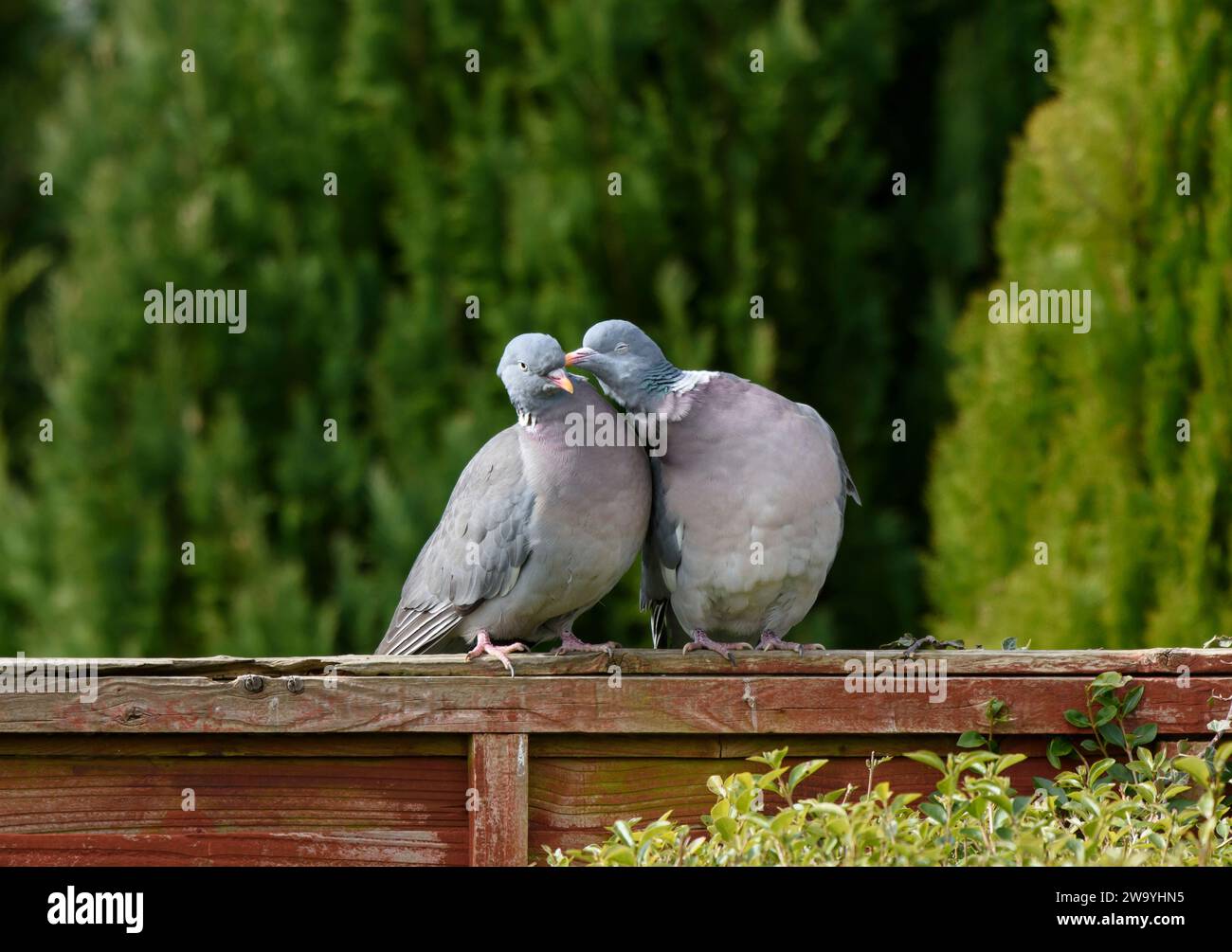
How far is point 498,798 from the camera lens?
2242 millimetres

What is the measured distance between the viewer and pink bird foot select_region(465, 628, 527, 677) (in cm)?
231

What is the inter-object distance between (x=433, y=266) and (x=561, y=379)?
2.47 metres

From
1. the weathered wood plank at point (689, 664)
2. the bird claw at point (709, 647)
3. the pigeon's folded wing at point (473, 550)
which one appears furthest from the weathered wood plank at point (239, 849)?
the pigeon's folded wing at point (473, 550)

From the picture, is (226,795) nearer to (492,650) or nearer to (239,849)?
(239,849)

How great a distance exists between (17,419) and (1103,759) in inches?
201

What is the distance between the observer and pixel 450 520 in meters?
2.96

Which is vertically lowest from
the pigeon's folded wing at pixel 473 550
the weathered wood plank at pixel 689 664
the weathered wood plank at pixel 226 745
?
the weathered wood plank at pixel 226 745

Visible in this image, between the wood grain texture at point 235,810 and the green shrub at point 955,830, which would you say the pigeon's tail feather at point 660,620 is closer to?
the wood grain texture at point 235,810

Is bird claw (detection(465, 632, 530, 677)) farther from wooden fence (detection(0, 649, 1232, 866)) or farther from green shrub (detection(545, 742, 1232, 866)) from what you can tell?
green shrub (detection(545, 742, 1232, 866))

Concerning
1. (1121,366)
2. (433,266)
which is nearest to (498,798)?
(1121,366)

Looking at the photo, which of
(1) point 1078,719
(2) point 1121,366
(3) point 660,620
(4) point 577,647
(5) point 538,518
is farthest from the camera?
(2) point 1121,366

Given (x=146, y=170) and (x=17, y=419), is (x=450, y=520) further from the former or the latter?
(x=17, y=419)

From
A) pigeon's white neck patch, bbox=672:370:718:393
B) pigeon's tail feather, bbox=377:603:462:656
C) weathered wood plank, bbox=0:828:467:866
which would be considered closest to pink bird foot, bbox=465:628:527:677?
pigeon's tail feather, bbox=377:603:462:656

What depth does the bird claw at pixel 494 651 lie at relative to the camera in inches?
90.6
